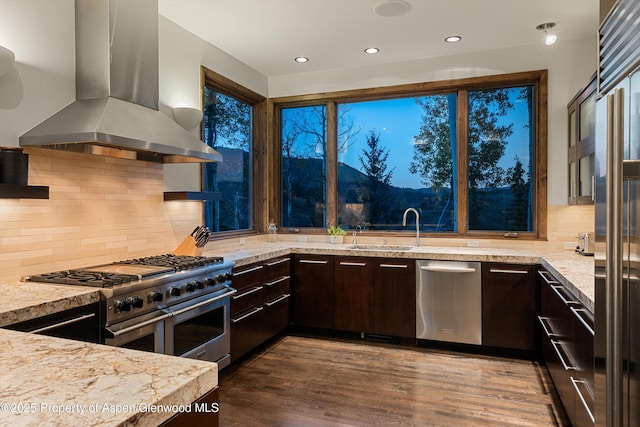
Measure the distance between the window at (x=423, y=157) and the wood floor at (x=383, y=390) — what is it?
5.00ft

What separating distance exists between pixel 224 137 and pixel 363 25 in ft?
6.07

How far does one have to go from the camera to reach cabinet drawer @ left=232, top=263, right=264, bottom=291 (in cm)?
347

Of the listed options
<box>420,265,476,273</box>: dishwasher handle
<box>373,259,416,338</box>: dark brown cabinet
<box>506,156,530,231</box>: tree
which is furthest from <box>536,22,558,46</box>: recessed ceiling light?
<box>373,259,416,338</box>: dark brown cabinet

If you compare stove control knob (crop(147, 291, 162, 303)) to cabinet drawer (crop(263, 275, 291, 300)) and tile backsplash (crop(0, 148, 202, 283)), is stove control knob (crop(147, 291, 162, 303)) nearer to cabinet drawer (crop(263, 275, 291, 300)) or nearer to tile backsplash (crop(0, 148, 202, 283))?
tile backsplash (crop(0, 148, 202, 283))

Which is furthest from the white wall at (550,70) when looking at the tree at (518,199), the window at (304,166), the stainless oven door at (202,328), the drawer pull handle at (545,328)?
the stainless oven door at (202,328)

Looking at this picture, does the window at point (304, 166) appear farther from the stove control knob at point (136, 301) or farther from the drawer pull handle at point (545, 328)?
the stove control knob at point (136, 301)

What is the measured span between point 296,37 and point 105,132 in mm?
2284

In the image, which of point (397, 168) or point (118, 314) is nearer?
point (118, 314)

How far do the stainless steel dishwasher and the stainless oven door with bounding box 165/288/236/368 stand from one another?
179 centimetres

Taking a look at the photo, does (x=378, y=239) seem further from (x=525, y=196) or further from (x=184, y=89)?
(x=184, y=89)

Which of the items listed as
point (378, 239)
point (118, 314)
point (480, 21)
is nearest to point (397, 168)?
point (378, 239)

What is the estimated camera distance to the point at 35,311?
1896mm

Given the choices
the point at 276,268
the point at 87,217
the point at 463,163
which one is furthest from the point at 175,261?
the point at 463,163

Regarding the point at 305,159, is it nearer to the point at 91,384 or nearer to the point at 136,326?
the point at 136,326
